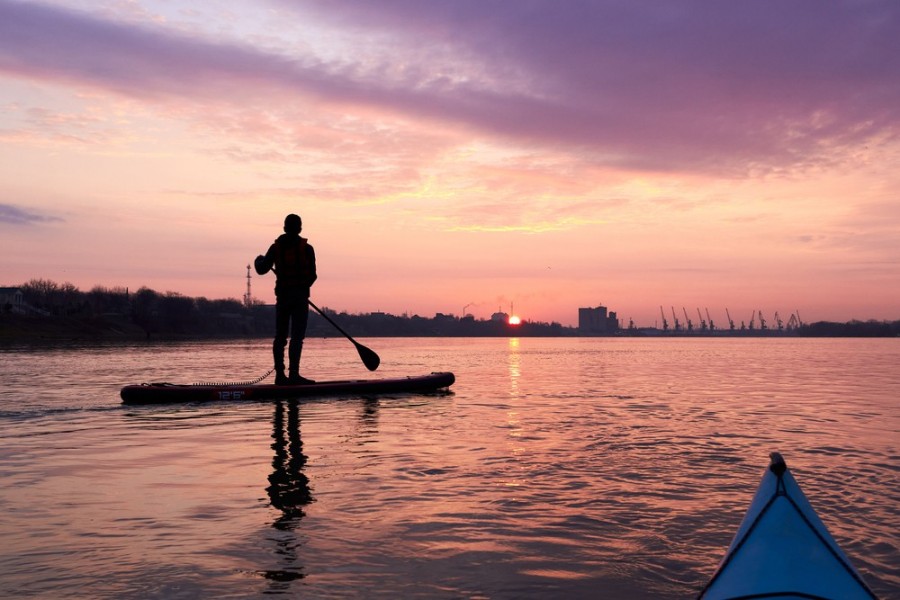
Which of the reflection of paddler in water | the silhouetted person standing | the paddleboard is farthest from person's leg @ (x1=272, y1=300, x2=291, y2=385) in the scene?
the reflection of paddler in water

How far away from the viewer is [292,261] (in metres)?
15.4

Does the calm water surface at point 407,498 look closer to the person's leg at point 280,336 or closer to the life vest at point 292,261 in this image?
the person's leg at point 280,336

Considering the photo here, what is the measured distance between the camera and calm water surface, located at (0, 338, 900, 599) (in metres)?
4.63

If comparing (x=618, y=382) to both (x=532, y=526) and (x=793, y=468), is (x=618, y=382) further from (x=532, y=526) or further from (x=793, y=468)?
(x=532, y=526)

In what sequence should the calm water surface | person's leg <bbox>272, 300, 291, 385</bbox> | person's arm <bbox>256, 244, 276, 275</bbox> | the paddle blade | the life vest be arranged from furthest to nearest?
the paddle blade → person's leg <bbox>272, 300, 291, 385</bbox> → the life vest → person's arm <bbox>256, 244, 276, 275</bbox> → the calm water surface

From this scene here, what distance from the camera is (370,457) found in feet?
29.4

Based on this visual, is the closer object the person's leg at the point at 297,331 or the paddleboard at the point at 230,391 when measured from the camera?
the paddleboard at the point at 230,391

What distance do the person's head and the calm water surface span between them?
4059mm

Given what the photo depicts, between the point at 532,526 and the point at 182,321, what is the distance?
157730 mm

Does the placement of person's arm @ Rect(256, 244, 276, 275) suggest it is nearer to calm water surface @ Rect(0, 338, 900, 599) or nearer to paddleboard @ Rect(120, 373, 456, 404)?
paddleboard @ Rect(120, 373, 456, 404)

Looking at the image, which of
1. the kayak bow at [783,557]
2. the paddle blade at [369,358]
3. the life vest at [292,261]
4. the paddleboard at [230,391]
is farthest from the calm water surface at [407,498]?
the paddle blade at [369,358]

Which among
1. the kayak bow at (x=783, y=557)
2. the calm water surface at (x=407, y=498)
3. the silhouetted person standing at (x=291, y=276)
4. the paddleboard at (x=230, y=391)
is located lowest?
the calm water surface at (x=407, y=498)

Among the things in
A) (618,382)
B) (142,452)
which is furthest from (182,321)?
(142,452)

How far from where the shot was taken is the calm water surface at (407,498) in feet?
15.2
